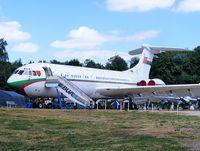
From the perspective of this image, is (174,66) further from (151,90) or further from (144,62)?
(151,90)

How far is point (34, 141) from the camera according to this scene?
8836 mm

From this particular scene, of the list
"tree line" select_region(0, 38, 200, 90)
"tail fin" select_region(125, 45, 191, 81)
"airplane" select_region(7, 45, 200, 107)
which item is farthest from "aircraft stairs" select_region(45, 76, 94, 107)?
"tree line" select_region(0, 38, 200, 90)

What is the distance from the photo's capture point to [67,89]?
26625 millimetres

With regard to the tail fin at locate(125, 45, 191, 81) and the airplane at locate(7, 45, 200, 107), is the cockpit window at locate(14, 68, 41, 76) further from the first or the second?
the tail fin at locate(125, 45, 191, 81)

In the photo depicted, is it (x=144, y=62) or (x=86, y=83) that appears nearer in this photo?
(x=86, y=83)

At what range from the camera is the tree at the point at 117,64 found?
93669 millimetres

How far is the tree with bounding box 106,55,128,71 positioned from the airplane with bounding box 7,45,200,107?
5171cm

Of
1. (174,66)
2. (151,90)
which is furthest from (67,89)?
(174,66)

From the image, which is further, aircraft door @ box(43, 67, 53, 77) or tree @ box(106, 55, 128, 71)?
tree @ box(106, 55, 128, 71)

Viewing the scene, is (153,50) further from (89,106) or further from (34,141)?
(34,141)

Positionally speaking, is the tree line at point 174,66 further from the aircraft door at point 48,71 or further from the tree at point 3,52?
the aircraft door at point 48,71

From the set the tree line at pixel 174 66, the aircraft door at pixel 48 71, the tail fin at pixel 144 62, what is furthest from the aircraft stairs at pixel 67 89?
the tree line at pixel 174 66

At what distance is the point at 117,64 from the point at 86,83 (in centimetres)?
6556

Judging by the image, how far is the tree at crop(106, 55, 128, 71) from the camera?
307 feet
